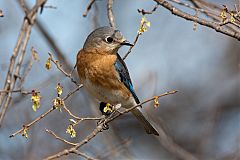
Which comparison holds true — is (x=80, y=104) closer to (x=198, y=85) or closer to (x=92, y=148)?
(x=92, y=148)

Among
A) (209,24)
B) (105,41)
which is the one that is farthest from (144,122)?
(209,24)

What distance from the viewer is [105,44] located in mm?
5938

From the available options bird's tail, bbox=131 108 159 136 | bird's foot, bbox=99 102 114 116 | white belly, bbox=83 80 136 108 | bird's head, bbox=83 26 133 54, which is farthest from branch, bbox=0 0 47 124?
bird's tail, bbox=131 108 159 136

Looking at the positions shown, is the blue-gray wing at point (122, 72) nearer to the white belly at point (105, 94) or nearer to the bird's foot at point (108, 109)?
the white belly at point (105, 94)

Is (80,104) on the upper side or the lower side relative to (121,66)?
upper

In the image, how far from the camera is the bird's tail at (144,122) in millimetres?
6066

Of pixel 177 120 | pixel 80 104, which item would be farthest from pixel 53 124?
pixel 177 120

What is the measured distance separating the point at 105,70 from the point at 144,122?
0.77 meters

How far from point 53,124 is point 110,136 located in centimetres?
186

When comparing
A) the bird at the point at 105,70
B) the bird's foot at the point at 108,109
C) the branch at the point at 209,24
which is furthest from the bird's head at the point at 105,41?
the branch at the point at 209,24

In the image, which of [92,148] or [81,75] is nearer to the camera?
[81,75]

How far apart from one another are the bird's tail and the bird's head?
729 millimetres

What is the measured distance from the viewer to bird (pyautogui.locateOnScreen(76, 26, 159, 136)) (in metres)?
5.81

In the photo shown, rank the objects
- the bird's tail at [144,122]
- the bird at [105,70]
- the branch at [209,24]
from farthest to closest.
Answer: the bird's tail at [144,122]
the bird at [105,70]
the branch at [209,24]
